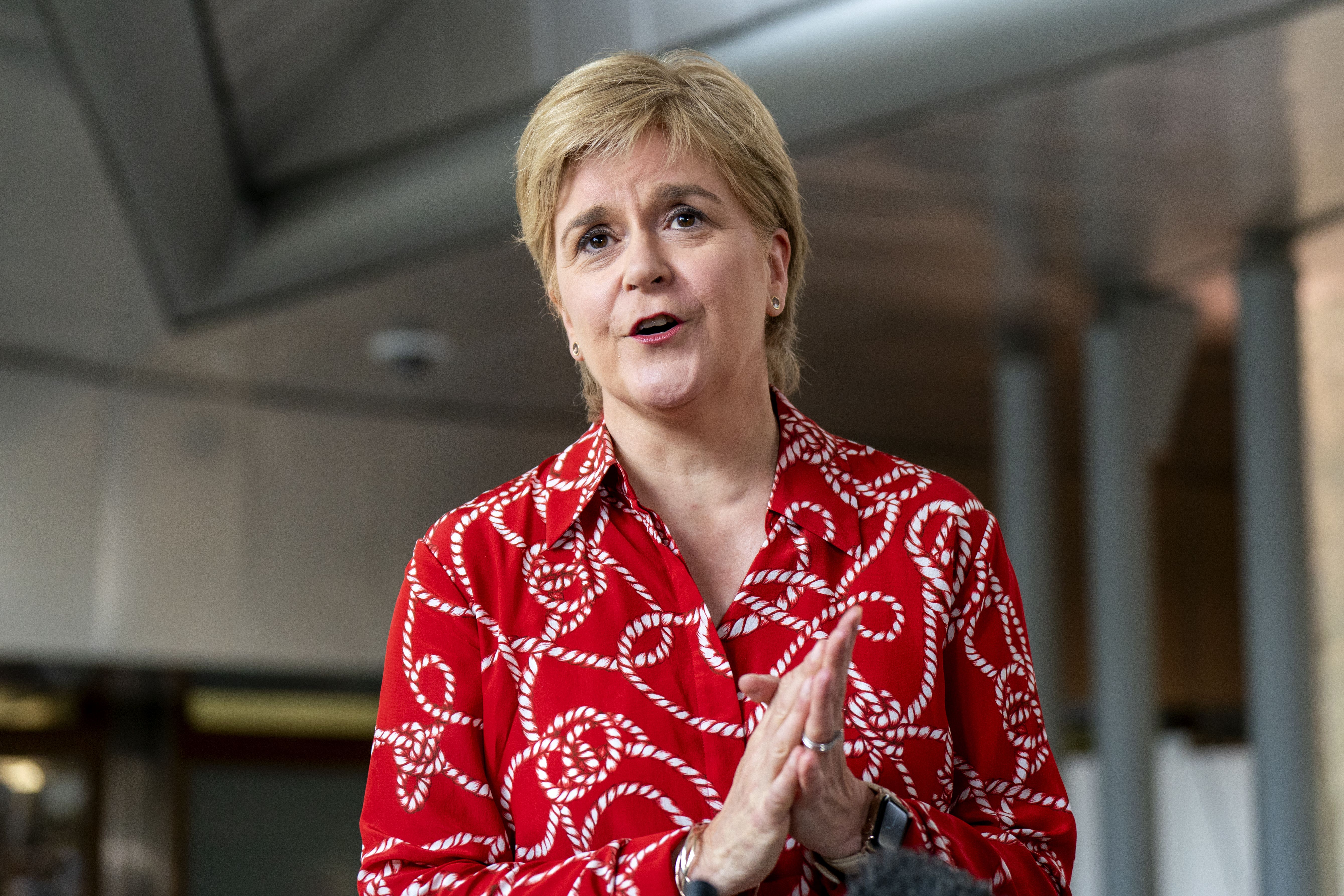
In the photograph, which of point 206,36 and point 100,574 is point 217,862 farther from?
point 206,36

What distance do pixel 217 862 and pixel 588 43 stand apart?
6347mm

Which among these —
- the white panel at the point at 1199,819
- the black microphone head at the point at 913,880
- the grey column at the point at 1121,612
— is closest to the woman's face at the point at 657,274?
the black microphone head at the point at 913,880

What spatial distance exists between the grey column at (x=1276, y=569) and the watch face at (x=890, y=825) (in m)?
5.51

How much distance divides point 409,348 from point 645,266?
643 cm

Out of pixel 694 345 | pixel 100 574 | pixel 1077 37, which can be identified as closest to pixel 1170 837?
pixel 1077 37

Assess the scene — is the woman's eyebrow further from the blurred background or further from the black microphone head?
the blurred background

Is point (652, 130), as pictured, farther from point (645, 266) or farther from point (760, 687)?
point (760, 687)

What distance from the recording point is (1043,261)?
6770mm

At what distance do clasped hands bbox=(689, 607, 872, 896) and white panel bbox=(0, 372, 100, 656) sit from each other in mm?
7887

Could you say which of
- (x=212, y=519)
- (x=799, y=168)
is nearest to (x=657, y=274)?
(x=799, y=168)

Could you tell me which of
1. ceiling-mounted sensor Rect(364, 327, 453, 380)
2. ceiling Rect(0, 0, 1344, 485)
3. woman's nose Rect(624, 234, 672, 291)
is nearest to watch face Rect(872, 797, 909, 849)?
woman's nose Rect(624, 234, 672, 291)

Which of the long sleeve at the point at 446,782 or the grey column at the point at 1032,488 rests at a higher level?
the grey column at the point at 1032,488

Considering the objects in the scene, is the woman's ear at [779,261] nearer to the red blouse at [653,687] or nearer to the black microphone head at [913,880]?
the red blouse at [653,687]

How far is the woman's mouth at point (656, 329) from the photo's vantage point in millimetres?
1572
